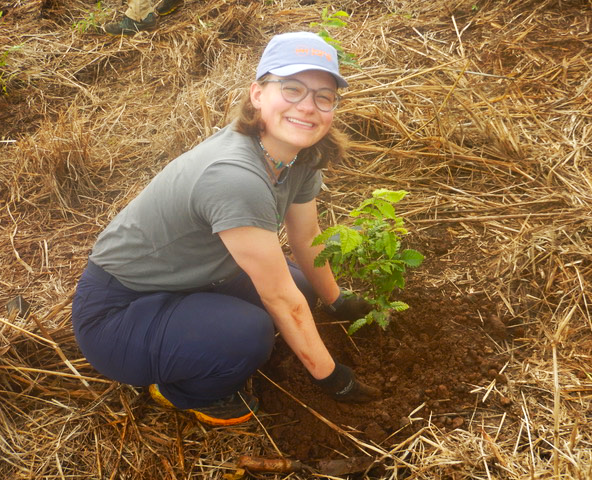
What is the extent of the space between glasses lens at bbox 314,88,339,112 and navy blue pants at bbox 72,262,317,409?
0.78 meters

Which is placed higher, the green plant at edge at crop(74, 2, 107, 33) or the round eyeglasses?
the round eyeglasses

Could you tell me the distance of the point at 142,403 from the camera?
87.3 inches

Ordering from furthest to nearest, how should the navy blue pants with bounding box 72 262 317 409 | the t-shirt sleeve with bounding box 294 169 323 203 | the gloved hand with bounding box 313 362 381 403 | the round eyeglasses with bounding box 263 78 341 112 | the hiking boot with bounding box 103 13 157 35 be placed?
the hiking boot with bounding box 103 13 157 35 → the t-shirt sleeve with bounding box 294 169 323 203 → the gloved hand with bounding box 313 362 381 403 → the navy blue pants with bounding box 72 262 317 409 → the round eyeglasses with bounding box 263 78 341 112

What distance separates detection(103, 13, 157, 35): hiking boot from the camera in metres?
4.81

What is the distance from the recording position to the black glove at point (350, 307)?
93.5 inches

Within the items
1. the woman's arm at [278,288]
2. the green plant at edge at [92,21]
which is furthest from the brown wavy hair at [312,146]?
the green plant at edge at [92,21]

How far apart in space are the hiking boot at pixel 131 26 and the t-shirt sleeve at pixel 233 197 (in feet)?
12.4

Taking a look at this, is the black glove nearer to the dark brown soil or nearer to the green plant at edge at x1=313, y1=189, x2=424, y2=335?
the dark brown soil

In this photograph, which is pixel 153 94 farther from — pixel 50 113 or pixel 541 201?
pixel 541 201

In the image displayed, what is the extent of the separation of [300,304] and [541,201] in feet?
5.29

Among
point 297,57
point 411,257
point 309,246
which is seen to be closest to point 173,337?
point 309,246

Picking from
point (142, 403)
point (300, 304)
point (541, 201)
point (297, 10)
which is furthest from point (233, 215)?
point (297, 10)

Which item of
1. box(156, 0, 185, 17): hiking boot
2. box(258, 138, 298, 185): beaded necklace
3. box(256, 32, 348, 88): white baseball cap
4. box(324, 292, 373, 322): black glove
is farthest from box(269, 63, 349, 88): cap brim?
box(156, 0, 185, 17): hiking boot

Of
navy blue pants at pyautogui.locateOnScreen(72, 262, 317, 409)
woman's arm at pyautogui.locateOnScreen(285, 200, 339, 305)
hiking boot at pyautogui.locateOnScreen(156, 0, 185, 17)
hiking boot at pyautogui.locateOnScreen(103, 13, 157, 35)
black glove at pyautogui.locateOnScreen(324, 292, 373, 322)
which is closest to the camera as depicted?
navy blue pants at pyautogui.locateOnScreen(72, 262, 317, 409)
